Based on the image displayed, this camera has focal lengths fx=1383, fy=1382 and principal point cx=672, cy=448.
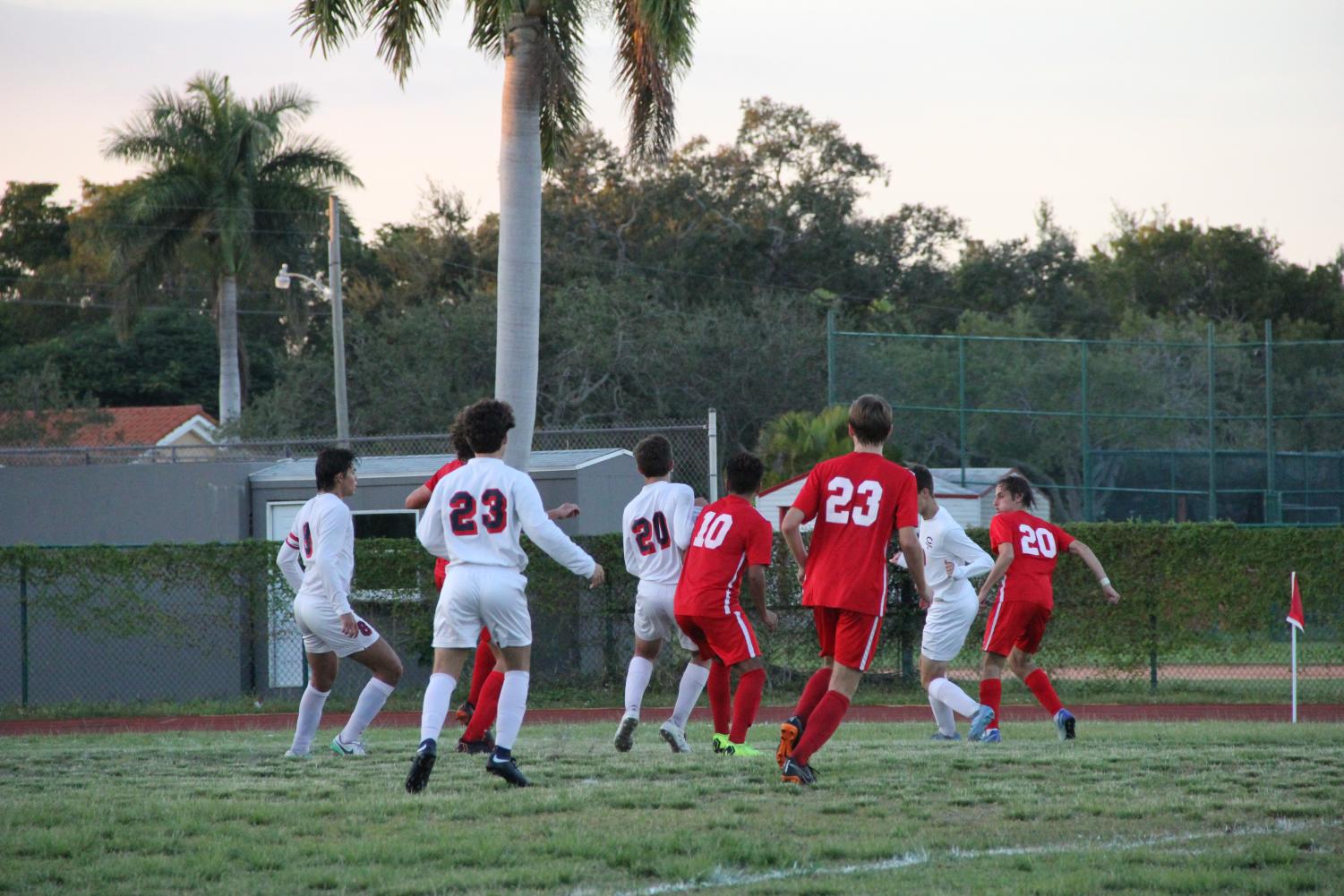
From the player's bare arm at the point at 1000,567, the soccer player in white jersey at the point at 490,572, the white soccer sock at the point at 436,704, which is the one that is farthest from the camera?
the player's bare arm at the point at 1000,567

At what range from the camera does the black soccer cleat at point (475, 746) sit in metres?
8.49

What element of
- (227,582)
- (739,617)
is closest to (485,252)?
(227,582)

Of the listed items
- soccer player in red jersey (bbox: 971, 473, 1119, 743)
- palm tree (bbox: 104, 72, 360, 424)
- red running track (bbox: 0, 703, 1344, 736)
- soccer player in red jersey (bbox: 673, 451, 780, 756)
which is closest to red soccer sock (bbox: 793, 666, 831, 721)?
soccer player in red jersey (bbox: 673, 451, 780, 756)

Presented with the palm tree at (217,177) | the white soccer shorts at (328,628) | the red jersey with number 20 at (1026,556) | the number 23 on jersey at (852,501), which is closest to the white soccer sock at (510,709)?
the number 23 on jersey at (852,501)

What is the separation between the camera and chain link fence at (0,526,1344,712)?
611 inches

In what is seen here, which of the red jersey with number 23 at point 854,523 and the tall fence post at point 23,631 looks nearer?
the red jersey with number 23 at point 854,523

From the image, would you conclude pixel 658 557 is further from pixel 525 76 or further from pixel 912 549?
pixel 525 76

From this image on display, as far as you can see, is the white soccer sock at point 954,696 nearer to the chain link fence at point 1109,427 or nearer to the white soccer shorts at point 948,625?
the white soccer shorts at point 948,625

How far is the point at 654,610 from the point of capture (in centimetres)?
885

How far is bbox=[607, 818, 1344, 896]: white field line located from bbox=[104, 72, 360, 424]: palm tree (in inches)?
1154

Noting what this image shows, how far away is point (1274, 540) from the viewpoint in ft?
51.4

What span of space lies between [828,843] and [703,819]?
0.64 meters

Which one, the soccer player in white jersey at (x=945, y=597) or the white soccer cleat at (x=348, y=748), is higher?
the soccer player in white jersey at (x=945, y=597)

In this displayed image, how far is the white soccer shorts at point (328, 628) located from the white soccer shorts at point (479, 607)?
1808 millimetres
